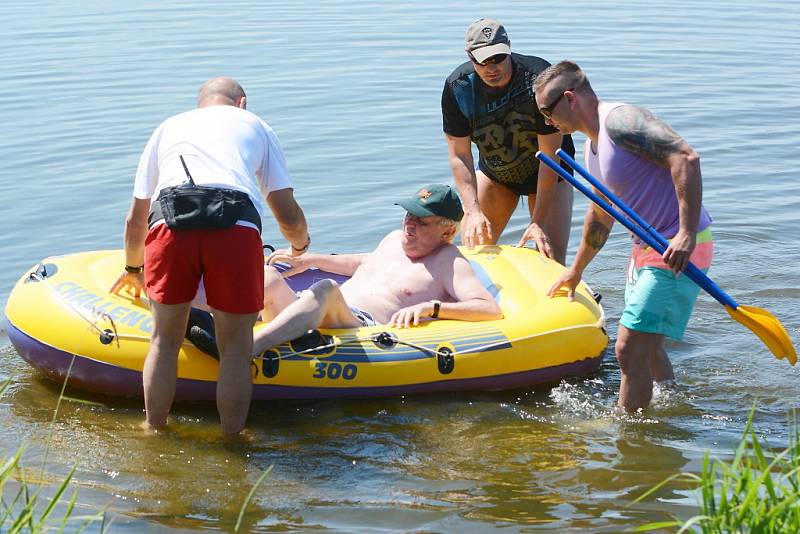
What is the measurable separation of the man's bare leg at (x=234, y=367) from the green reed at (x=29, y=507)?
0.80 m

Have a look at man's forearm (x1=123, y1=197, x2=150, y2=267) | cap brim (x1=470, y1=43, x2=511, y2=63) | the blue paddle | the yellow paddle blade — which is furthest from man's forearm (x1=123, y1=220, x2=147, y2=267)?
the yellow paddle blade

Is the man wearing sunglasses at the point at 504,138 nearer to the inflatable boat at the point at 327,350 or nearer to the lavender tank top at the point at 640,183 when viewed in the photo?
the inflatable boat at the point at 327,350

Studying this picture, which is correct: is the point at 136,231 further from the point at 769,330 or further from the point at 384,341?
the point at 769,330

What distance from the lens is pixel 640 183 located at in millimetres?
4801

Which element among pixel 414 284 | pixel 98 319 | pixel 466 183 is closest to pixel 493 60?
pixel 466 183

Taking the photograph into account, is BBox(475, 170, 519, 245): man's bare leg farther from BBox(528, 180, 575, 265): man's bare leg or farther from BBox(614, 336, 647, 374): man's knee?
BBox(614, 336, 647, 374): man's knee

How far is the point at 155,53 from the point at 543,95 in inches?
451

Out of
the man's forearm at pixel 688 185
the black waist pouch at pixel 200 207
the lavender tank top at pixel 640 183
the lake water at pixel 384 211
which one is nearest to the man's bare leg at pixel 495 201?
the lake water at pixel 384 211

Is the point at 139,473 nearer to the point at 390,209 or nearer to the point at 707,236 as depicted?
the point at 707,236

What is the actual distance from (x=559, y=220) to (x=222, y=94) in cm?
246

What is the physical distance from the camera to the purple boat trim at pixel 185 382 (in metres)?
5.45

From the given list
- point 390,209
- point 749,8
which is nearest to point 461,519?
point 390,209

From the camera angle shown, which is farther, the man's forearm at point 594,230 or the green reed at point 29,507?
the man's forearm at point 594,230

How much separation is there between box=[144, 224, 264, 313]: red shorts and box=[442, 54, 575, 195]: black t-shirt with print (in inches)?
87.4
